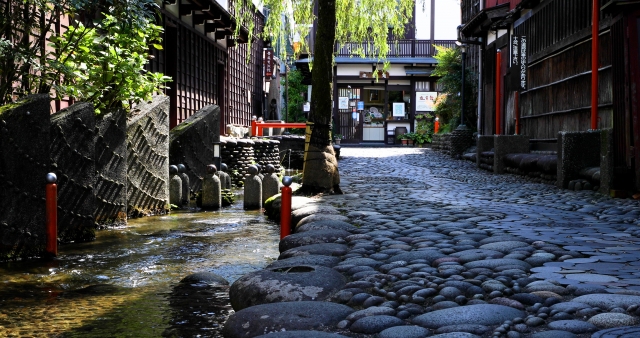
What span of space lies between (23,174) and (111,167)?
7.90ft

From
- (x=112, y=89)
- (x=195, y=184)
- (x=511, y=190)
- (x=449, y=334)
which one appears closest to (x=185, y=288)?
(x=449, y=334)

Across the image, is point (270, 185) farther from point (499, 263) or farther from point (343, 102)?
point (343, 102)

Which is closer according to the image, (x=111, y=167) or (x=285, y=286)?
(x=285, y=286)

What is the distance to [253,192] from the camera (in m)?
12.6

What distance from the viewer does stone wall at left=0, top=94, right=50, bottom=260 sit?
7543 mm

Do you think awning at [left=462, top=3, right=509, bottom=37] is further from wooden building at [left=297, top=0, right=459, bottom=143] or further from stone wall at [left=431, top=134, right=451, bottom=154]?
wooden building at [left=297, top=0, right=459, bottom=143]

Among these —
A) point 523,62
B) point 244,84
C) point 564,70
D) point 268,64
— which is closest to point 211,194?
point 564,70

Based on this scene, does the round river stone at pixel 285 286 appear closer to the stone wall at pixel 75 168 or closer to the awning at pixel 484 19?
the stone wall at pixel 75 168

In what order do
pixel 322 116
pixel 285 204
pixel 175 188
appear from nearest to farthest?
1. pixel 285 204
2. pixel 322 116
3. pixel 175 188

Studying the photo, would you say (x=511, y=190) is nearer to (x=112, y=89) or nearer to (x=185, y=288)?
(x=112, y=89)

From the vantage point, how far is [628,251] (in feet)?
18.6

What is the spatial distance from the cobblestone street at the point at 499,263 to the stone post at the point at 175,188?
3.90m

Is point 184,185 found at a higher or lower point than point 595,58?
lower

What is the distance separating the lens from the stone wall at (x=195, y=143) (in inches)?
554
